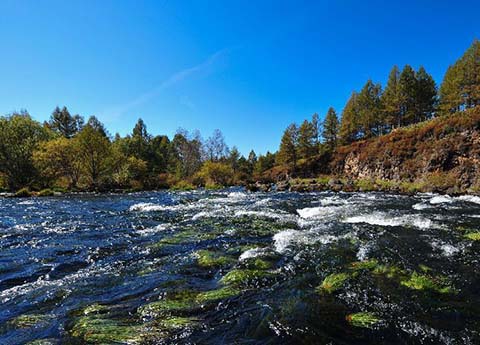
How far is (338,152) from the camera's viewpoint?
66.9m

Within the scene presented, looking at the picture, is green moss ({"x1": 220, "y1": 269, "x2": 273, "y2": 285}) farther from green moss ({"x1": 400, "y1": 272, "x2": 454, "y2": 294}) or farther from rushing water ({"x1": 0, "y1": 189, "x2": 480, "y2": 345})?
green moss ({"x1": 400, "y1": 272, "x2": 454, "y2": 294})

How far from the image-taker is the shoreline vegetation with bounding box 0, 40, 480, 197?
3781 centimetres

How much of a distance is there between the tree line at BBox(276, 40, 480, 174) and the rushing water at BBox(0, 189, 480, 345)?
56748 mm

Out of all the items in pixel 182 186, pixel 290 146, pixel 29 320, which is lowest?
pixel 29 320

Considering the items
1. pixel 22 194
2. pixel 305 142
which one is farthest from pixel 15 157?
pixel 305 142

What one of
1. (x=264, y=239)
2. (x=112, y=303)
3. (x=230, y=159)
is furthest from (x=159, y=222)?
(x=230, y=159)

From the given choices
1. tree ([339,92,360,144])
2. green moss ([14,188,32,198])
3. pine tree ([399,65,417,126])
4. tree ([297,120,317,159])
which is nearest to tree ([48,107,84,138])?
green moss ([14,188,32,198])

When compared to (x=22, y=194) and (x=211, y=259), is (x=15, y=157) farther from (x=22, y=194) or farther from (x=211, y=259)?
(x=211, y=259)

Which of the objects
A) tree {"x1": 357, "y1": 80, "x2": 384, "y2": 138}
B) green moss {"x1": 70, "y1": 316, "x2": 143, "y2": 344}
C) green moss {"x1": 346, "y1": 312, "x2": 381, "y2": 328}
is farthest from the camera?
tree {"x1": 357, "y1": 80, "x2": 384, "y2": 138}

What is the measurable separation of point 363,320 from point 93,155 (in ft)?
182

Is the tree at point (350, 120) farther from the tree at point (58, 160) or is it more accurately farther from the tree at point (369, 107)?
the tree at point (58, 160)

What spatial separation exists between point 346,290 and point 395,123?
82.8 meters

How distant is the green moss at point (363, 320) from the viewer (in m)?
5.09

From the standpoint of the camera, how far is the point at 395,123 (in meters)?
76.6
